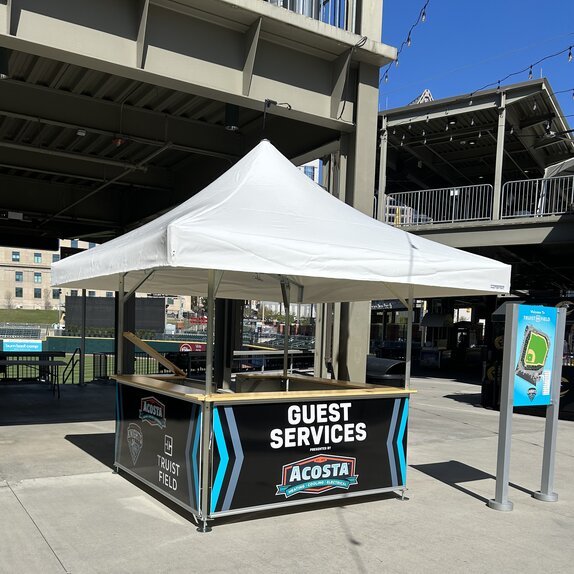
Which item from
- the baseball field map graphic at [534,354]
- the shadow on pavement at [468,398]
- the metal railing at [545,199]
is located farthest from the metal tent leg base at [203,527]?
the metal railing at [545,199]

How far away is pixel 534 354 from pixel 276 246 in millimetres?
3044

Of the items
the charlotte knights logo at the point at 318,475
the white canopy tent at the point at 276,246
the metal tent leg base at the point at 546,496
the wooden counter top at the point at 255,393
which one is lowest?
the metal tent leg base at the point at 546,496

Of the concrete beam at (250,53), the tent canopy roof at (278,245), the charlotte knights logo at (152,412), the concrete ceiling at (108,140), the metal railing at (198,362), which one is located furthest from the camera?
the metal railing at (198,362)

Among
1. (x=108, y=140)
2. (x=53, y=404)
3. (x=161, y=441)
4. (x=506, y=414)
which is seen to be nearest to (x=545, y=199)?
(x=108, y=140)

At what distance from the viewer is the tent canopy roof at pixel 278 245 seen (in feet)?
14.8

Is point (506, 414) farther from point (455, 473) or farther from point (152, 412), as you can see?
point (152, 412)

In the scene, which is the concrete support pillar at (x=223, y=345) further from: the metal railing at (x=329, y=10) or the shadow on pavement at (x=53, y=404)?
the metal railing at (x=329, y=10)

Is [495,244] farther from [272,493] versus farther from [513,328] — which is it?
[272,493]

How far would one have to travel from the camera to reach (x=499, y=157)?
59.4 feet

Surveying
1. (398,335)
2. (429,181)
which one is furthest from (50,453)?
(398,335)

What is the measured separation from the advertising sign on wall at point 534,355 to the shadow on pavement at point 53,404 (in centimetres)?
707

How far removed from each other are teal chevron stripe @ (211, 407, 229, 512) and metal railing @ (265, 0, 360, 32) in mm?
6199

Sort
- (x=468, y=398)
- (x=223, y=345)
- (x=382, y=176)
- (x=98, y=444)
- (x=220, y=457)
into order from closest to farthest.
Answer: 1. (x=220, y=457)
2. (x=98, y=444)
3. (x=223, y=345)
4. (x=468, y=398)
5. (x=382, y=176)

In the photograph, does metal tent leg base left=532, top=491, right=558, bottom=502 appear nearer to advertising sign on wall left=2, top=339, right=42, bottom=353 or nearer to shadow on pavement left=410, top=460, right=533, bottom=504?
shadow on pavement left=410, top=460, right=533, bottom=504
